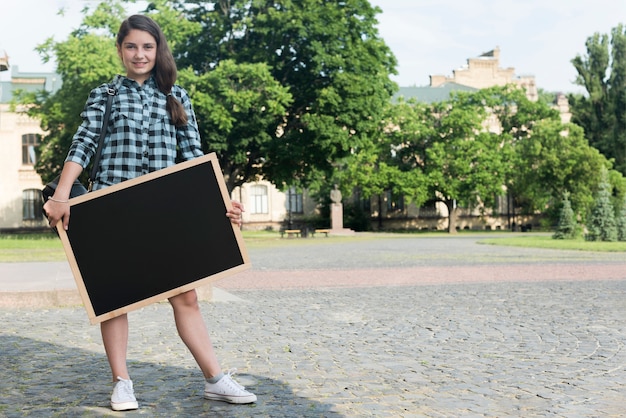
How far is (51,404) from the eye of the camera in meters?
4.64

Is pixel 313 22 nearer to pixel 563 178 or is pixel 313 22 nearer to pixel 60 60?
pixel 60 60

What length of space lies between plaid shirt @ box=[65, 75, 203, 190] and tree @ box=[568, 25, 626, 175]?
5900 centimetres

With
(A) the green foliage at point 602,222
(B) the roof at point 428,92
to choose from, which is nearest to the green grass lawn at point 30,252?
(A) the green foliage at point 602,222

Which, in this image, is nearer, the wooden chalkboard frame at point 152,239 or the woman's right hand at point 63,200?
the woman's right hand at point 63,200

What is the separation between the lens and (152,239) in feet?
14.7

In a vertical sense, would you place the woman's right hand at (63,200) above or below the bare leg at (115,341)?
above

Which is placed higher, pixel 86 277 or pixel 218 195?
pixel 218 195

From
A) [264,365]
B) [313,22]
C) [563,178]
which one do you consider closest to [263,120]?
[313,22]

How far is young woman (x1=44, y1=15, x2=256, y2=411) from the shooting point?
14.6ft

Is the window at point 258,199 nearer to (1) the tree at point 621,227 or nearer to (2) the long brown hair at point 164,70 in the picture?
(1) the tree at point 621,227

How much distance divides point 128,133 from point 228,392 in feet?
4.91

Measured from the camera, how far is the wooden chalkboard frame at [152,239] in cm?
440

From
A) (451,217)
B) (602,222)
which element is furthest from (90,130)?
(451,217)

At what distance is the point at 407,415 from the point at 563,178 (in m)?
49.8
